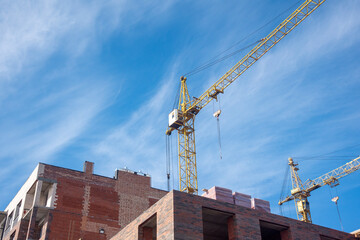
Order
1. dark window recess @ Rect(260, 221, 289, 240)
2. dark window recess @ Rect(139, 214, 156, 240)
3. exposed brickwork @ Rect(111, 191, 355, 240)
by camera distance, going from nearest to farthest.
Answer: exposed brickwork @ Rect(111, 191, 355, 240) → dark window recess @ Rect(139, 214, 156, 240) → dark window recess @ Rect(260, 221, 289, 240)

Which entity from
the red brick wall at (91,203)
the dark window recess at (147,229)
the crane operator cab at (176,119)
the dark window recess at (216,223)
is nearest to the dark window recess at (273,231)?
the dark window recess at (216,223)

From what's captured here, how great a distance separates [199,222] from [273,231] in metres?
7.69

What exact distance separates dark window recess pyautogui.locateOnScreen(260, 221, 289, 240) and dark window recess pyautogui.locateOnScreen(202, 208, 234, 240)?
2515 millimetres

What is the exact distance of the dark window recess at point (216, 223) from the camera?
92.7 feet

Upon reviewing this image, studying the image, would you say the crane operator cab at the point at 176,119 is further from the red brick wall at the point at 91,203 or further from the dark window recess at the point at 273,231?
the dark window recess at the point at 273,231

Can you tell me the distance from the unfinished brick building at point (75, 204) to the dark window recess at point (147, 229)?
60.5 ft

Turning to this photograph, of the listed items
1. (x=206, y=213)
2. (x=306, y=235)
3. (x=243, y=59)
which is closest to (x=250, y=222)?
(x=206, y=213)

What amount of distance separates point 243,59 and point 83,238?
3289 centimetres

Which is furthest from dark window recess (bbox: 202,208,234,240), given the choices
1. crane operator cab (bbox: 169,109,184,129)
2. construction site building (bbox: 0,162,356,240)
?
crane operator cab (bbox: 169,109,184,129)

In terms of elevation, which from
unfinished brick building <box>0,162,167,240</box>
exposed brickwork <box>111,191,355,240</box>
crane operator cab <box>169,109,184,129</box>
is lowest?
exposed brickwork <box>111,191,355,240</box>

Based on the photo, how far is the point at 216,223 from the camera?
1191 inches

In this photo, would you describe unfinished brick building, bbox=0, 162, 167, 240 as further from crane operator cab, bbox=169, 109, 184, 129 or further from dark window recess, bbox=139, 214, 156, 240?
dark window recess, bbox=139, 214, 156, 240

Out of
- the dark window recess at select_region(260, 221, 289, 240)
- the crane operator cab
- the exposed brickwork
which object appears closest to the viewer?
the exposed brickwork

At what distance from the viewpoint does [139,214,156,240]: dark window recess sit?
2897cm
